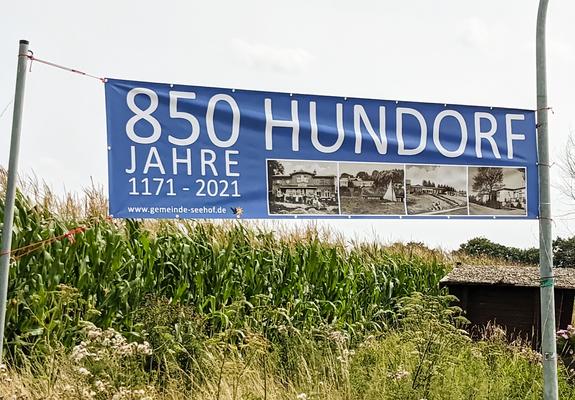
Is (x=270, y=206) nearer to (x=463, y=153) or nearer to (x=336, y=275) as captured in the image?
(x=463, y=153)

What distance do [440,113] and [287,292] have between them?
4.56 metres

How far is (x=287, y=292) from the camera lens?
10.8 meters

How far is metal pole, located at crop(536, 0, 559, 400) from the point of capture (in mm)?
6410

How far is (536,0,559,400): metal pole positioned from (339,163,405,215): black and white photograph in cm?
117

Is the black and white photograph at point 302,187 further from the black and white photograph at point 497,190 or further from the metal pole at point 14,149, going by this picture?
the metal pole at point 14,149

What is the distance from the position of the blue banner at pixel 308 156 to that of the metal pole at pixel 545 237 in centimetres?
41

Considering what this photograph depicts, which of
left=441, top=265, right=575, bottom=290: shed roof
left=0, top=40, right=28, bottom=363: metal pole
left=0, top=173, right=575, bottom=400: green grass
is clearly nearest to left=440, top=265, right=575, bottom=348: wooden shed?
left=441, top=265, right=575, bottom=290: shed roof

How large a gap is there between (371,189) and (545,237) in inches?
59.0

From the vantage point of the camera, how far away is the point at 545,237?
663cm

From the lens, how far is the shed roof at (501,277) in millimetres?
11586

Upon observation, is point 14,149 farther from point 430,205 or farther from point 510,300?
point 510,300

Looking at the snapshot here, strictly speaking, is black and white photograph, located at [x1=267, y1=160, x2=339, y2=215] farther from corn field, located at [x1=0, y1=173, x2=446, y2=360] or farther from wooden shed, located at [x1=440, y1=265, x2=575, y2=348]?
wooden shed, located at [x1=440, y1=265, x2=575, y2=348]

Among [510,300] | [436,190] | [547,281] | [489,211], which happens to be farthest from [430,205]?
[510,300]

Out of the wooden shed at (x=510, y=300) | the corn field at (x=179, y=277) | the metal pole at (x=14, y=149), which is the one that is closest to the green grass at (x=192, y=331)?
the corn field at (x=179, y=277)
